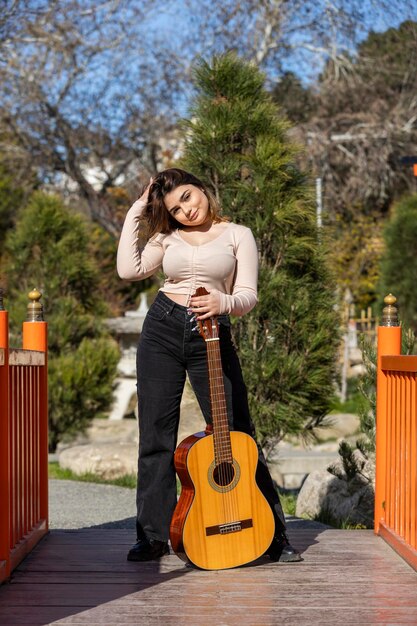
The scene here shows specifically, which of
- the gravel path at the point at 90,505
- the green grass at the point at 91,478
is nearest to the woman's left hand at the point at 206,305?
the gravel path at the point at 90,505

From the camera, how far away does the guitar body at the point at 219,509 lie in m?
4.09

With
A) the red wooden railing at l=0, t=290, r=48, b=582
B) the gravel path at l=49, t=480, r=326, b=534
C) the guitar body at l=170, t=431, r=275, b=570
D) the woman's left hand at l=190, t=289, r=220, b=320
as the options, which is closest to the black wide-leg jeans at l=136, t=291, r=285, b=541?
the guitar body at l=170, t=431, r=275, b=570

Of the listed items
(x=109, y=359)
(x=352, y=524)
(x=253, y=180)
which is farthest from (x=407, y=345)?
(x=109, y=359)

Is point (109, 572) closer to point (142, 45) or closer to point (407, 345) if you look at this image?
point (407, 345)

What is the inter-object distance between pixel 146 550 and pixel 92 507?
131 inches

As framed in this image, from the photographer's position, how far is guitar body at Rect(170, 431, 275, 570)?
4.09 m

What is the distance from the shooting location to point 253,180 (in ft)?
24.0

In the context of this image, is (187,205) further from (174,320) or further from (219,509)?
(219,509)

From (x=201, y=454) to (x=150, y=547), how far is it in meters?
0.57

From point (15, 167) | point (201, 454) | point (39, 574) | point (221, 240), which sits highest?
point (15, 167)

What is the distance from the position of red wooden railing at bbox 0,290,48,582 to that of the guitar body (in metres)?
0.67

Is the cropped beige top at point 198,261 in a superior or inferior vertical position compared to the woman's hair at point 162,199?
inferior

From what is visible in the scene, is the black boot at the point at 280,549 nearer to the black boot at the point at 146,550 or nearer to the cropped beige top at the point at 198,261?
the black boot at the point at 146,550

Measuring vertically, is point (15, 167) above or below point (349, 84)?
below
